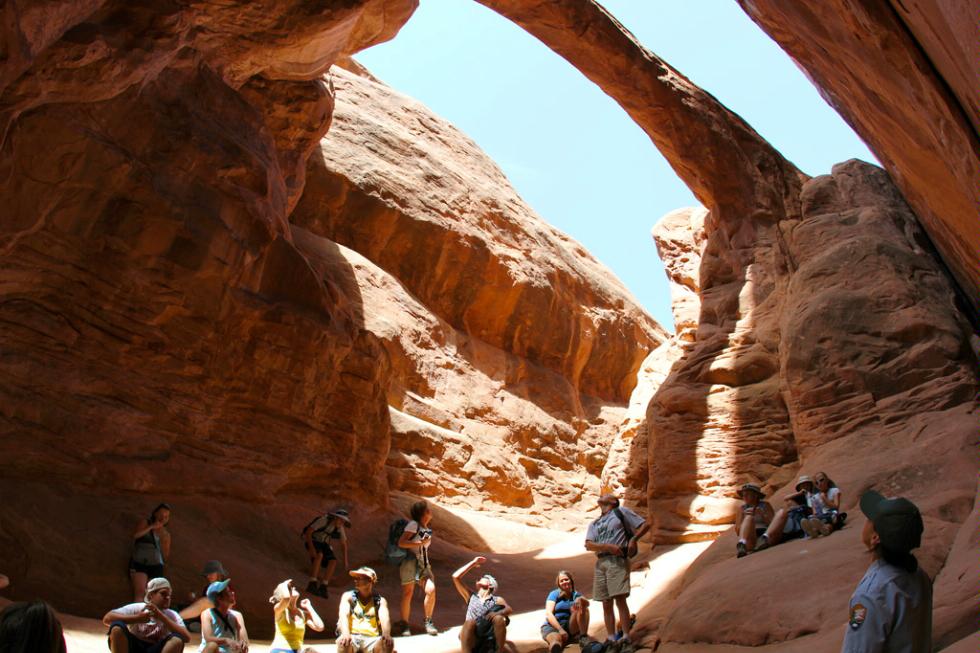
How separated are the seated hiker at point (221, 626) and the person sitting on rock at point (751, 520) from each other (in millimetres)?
5429

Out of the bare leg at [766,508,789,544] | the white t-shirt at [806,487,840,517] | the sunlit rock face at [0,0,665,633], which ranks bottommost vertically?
the bare leg at [766,508,789,544]

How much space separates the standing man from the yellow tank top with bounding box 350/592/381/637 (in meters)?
2.17

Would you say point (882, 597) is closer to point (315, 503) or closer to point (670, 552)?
point (670, 552)

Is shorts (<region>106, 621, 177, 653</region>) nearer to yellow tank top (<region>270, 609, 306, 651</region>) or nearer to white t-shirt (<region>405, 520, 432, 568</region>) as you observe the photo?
yellow tank top (<region>270, 609, 306, 651</region>)

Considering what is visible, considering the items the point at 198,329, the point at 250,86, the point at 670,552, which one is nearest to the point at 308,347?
the point at 198,329

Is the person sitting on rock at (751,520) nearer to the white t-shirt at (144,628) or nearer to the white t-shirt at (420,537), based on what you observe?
the white t-shirt at (420,537)

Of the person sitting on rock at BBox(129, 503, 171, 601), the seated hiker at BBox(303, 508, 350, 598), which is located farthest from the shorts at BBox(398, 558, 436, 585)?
the person sitting on rock at BBox(129, 503, 171, 601)

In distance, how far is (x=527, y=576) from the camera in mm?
14805

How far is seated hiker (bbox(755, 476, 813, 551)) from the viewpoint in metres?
9.30

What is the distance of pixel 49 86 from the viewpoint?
9.38 meters

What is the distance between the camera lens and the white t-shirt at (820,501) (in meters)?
9.05

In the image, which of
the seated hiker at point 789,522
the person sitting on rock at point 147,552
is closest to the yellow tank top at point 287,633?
the person sitting on rock at point 147,552

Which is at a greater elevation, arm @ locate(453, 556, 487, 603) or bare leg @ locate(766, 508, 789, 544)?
bare leg @ locate(766, 508, 789, 544)

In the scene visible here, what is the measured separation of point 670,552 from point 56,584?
880 centimetres
